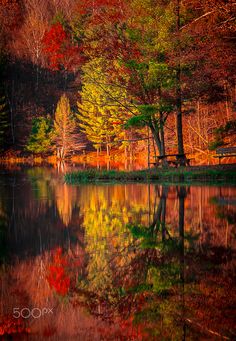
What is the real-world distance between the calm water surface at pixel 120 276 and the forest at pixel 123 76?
34.8 feet

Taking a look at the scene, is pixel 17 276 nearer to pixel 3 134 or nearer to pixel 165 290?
pixel 165 290

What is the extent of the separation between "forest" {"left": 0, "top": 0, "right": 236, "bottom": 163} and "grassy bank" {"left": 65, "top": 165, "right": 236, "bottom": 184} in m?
3.10

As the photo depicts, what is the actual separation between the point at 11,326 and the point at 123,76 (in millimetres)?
27063

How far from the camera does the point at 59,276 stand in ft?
21.8

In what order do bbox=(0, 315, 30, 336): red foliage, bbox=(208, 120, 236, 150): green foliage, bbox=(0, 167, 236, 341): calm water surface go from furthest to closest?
bbox=(208, 120, 236, 150): green foliage
bbox=(0, 167, 236, 341): calm water surface
bbox=(0, 315, 30, 336): red foliage

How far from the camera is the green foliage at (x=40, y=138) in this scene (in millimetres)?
65625

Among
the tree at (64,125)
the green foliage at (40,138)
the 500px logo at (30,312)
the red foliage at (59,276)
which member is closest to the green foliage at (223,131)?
the red foliage at (59,276)

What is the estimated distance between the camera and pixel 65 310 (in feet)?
17.6

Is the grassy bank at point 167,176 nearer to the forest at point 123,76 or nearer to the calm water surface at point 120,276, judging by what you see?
the forest at point 123,76

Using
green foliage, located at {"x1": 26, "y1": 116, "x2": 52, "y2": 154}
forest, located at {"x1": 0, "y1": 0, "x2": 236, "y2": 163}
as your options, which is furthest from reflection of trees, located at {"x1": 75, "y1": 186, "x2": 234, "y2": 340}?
green foliage, located at {"x1": 26, "y1": 116, "x2": 52, "y2": 154}

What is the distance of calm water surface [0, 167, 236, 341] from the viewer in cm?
479

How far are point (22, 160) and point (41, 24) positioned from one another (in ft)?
84.6

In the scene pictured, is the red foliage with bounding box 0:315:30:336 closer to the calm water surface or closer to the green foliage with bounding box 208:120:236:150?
the calm water surface

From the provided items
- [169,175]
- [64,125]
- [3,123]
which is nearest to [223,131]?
[169,175]
